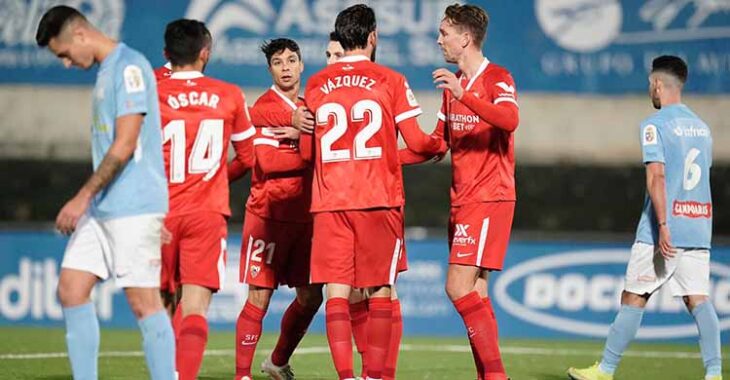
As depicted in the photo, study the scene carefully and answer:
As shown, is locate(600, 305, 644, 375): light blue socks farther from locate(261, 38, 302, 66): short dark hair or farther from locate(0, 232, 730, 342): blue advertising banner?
locate(0, 232, 730, 342): blue advertising banner

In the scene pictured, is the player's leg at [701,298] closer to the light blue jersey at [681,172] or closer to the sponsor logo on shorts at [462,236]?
the light blue jersey at [681,172]

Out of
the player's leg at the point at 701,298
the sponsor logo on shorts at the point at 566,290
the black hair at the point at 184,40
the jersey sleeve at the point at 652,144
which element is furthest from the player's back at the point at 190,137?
the sponsor logo on shorts at the point at 566,290

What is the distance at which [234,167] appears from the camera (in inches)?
288

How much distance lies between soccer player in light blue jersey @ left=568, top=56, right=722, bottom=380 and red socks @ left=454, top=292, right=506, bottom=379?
1308 mm

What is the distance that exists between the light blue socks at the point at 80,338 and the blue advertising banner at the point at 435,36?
8.03m

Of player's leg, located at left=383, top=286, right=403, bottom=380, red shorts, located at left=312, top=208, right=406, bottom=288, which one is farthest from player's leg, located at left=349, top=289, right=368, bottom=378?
red shorts, located at left=312, top=208, right=406, bottom=288

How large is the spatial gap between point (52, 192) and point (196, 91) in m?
7.85

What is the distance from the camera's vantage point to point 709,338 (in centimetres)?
784

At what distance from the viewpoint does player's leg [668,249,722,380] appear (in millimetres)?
7836

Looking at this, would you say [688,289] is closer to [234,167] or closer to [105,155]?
[234,167]

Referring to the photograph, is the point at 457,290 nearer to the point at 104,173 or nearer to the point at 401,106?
the point at 401,106

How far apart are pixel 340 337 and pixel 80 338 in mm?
1394

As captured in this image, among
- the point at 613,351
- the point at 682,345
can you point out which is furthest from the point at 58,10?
the point at 682,345

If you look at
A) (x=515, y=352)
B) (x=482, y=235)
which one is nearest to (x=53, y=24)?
(x=482, y=235)
